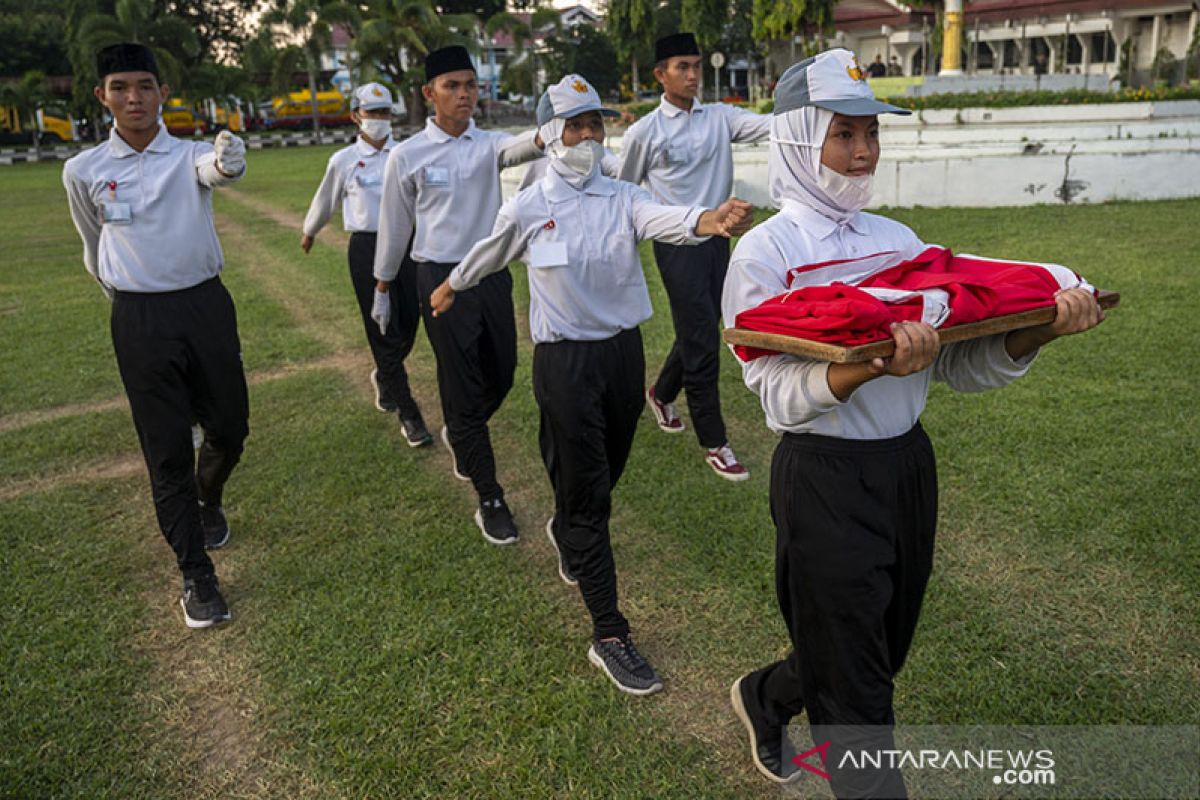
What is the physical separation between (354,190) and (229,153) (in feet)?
9.14

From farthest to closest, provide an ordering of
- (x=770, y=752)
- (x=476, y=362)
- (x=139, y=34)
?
1. (x=139, y=34)
2. (x=476, y=362)
3. (x=770, y=752)

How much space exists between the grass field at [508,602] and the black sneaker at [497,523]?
8 centimetres

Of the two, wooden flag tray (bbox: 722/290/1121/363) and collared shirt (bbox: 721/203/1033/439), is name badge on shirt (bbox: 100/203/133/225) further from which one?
wooden flag tray (bbox: 722/290/1121/363)

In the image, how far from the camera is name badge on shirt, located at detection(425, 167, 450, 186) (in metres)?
5.24

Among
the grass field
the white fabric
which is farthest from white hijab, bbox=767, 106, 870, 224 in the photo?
the white fabric

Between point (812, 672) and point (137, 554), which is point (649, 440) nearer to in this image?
point (137, 554)

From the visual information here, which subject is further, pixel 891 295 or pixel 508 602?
pixel 508 602

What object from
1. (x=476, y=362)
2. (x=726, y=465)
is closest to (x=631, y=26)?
(x=726, y=465)

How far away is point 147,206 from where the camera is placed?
420 centimetres

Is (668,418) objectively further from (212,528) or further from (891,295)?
(891,295)

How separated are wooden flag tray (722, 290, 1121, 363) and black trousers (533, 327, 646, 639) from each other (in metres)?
1.38

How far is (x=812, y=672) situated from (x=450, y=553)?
8.26ft

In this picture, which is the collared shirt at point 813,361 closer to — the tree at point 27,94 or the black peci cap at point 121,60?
the black peci cap at point 121,60

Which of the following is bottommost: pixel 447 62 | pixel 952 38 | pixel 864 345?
pixel 864 345
